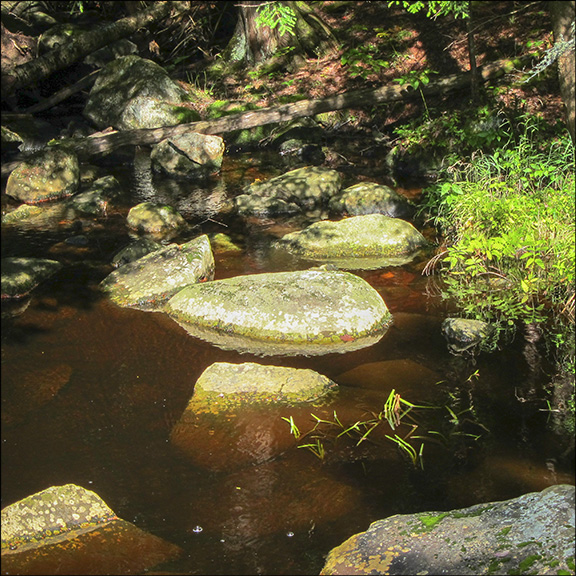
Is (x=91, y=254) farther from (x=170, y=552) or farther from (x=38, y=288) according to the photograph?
(x=170, y=552)

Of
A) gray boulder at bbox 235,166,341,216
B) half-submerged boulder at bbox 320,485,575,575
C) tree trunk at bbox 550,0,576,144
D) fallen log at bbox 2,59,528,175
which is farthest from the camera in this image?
fallen log at bbox 2,59,528,175

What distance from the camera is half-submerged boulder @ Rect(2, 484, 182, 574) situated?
3.22m

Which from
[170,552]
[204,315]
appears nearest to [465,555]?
[170,552]

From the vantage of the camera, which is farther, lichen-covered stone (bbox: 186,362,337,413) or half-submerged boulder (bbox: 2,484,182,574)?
lichen-covered stone (bbox: 186,362,337,413)

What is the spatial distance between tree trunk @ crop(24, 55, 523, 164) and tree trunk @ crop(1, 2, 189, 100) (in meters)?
2.67

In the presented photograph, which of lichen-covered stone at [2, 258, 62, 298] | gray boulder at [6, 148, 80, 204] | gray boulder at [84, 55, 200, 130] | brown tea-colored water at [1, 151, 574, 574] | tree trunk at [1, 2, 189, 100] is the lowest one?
brown tea-colored water at [1, 151, 574, 574]

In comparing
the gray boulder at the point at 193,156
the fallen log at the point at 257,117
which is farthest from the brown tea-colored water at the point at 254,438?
the fallen log at the point at 257,117

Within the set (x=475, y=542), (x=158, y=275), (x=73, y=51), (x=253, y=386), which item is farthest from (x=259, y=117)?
(x=475, y=542)

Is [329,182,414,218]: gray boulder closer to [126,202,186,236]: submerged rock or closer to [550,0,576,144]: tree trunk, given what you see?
[126,202,186,236]: submerged rock

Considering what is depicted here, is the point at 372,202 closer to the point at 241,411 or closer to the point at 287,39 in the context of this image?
the point at 241,411

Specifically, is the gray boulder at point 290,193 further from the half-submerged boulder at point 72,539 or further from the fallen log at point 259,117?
the half-submerged boulder at point 72,539

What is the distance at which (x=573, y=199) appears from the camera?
20.3ft

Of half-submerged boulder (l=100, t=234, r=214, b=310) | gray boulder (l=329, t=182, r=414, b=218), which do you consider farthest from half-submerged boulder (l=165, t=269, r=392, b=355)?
gray boulder (l=329, t=182, r=414, b=218)

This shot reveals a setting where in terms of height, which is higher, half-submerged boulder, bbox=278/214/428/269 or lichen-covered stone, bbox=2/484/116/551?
lichen-covered stone, bbox=2/484/116/551
